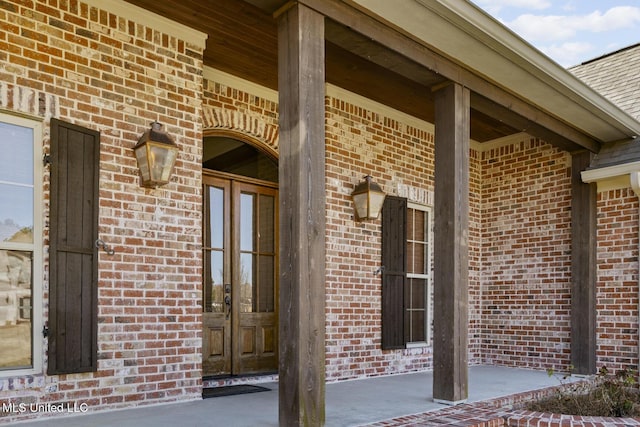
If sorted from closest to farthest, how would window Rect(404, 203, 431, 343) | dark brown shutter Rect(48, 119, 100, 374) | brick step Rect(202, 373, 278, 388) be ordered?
dark brown shutter Rect(48, 119, 100, 374), brick step Rect(202, 373, 278, 388), window Rect(404, 203, 431, 343)

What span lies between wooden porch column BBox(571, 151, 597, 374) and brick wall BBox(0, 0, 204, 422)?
14.5ft

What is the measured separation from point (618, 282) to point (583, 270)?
1.24 ft

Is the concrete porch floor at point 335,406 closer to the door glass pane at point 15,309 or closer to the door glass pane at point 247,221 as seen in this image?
the door glass pane at point 15,309

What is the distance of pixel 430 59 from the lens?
4.25 metres

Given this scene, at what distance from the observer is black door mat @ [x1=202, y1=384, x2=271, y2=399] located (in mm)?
4609

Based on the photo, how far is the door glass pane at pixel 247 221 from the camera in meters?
5.52

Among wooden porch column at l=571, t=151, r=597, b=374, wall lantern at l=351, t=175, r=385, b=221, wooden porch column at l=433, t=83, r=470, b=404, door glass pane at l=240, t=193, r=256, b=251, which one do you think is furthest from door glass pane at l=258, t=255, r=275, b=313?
wooden porch column at l=571, t=151, r=597, b=374

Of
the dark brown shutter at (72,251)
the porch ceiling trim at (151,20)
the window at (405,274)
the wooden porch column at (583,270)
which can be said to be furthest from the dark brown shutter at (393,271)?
the dark brown shutter at (72,251)

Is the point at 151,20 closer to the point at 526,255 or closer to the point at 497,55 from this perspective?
the point at 497,55

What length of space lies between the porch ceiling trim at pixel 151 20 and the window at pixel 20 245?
3.46 feet

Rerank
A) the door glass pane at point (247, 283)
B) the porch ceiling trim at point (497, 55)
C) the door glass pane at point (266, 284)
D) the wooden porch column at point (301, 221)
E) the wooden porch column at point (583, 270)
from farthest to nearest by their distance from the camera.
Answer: the wooden porch column at point (583, 270) → the door glass pane at point (266, 284) → the door glass pane at point (247, 283) → the porch ceiling trim at point (497, 55) → the wooden porch column at point (301, 221)

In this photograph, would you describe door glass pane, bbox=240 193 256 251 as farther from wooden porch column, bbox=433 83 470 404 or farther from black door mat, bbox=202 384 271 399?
wooden porch column, bbox=433 83 470 404

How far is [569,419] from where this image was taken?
13.5ft

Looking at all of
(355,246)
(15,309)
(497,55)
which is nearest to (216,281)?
(355,246)
